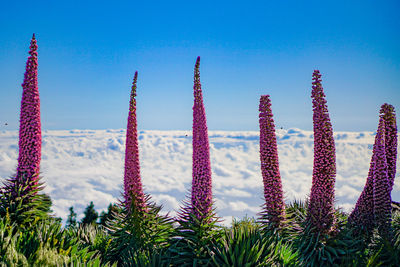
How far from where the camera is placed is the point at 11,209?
344 inches

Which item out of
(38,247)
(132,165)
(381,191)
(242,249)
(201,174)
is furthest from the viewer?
(381,191)

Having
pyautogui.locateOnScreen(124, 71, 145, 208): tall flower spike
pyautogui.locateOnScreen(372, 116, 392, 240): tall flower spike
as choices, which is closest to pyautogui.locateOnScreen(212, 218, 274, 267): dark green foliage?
pyautogui.locateOnScreen(124, 71, 145, 208): tall flower spike

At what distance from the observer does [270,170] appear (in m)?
8.26

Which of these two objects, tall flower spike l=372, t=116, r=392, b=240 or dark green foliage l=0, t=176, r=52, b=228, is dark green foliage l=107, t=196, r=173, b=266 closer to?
dark green foliage l=0, t=176, r=52, b=228

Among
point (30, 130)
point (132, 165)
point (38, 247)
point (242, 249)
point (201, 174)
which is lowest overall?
point (38, 247)

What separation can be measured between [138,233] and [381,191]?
656cm

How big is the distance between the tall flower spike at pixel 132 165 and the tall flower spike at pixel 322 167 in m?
4.45

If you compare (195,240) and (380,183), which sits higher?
(380,183)

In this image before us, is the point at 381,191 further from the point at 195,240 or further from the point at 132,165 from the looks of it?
the point at 132,165

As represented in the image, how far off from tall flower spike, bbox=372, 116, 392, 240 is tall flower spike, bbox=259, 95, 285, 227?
2813 millimetres

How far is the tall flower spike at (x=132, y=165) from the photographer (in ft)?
27.1

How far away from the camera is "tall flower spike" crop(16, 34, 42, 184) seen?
28.9 ft

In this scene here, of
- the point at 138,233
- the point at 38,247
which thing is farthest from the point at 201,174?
the point at 38,247

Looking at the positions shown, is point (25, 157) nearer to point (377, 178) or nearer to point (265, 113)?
point (265, 113)
